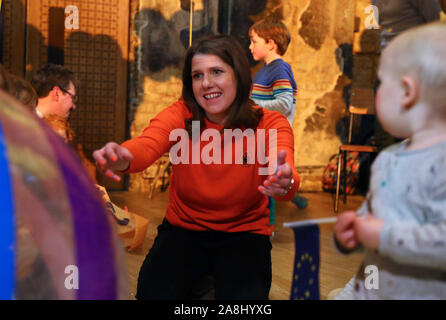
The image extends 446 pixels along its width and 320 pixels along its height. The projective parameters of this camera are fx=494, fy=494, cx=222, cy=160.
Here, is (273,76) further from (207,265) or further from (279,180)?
(279,180)

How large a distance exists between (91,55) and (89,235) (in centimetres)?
523

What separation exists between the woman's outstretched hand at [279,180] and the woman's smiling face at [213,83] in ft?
1.94

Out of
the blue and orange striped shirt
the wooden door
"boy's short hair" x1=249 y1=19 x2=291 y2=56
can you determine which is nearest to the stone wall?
the wooden door

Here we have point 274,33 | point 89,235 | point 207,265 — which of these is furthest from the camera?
point 274,33

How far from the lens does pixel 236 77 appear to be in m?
1.88

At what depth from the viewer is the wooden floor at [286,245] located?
246 centimetres

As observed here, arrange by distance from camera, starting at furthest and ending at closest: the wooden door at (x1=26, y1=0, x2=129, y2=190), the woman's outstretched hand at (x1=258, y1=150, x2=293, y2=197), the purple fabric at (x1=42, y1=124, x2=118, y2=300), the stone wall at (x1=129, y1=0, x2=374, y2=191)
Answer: the stone wall at (x1=129, y1=0, x2=374, y2=191)
the wooden door at (x1=26, y1=0, x2=129, y2=190)
the woman's outstretched hand at (x1=258, y1=150, x2=293, y2=197)
the purple fabric at (x1=42, y1=124, x2=118, y2=300)

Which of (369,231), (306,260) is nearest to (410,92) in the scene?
(369,231)

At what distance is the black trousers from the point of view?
155 centimetres

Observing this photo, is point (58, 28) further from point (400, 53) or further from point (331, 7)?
point (400, 53)

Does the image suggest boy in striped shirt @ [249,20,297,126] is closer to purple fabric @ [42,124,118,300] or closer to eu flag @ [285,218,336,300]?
eu flag @ [285,218,336,300]

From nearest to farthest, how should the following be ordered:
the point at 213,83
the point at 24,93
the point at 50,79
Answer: the point at 213,83
the point at 24,93
the point at 50,79

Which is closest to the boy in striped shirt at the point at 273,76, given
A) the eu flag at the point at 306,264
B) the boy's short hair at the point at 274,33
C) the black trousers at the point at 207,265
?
the boy's short hair at the point at 274,33

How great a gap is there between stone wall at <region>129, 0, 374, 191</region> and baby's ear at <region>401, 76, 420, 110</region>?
17.3ft
